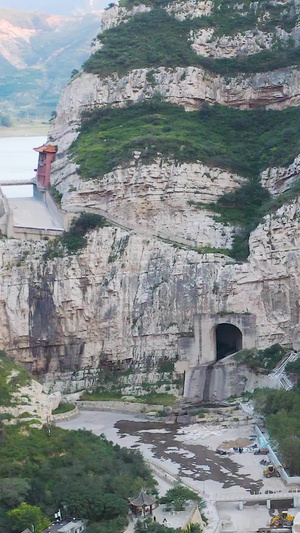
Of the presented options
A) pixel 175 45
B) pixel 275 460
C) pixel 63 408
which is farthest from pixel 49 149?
pixel 275 460

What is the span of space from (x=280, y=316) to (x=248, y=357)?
2.49 m

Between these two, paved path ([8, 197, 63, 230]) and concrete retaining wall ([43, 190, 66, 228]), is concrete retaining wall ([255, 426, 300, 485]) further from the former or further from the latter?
paved path ([8, 197, 63, 230])

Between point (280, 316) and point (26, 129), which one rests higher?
point (26, 129)

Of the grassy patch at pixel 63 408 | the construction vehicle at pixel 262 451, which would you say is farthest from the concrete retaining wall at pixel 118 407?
the construction vehicle at pixel 262 451

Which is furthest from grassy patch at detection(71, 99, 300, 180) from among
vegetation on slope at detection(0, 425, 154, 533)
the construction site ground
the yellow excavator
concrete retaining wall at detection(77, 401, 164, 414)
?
the yellow excavator

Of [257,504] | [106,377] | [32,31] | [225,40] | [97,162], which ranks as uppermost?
[32,31]

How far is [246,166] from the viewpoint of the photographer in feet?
252

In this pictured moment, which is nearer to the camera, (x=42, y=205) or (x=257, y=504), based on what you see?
(x=257, y=504)

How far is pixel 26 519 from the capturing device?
48906mm

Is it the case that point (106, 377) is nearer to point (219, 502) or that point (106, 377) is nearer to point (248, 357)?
point (248, 357)

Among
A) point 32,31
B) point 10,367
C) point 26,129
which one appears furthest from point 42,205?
point 32,31

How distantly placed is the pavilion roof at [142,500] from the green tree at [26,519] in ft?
11.5

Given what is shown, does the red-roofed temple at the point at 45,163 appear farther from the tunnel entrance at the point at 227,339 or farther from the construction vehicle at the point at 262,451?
the construction vehicle at the point at 262,451

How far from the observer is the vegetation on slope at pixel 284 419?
57.2 m
